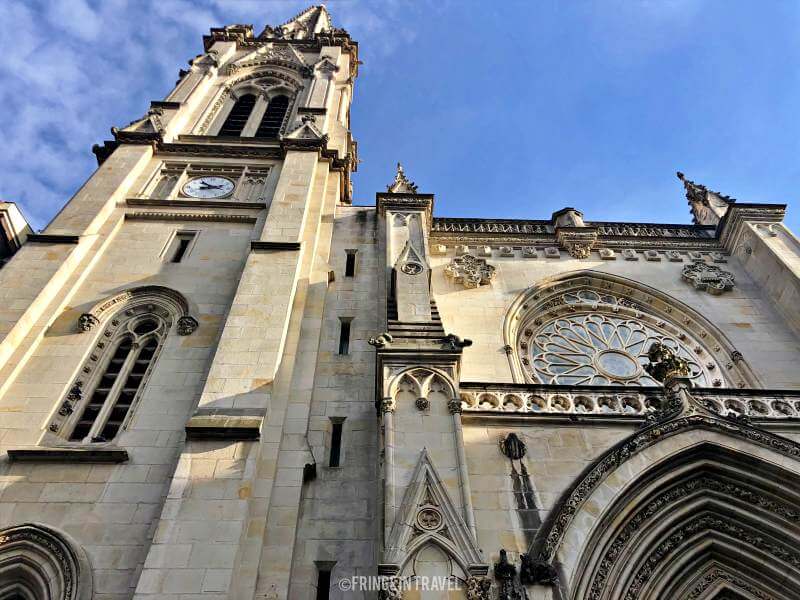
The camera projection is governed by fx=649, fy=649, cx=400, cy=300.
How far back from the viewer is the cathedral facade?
28.2 feet

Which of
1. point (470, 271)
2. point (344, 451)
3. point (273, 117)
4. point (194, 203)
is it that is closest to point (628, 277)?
point (470, 271)

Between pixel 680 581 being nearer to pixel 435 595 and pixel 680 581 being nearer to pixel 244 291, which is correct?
pixel 435 595

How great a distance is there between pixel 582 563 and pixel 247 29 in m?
30.3

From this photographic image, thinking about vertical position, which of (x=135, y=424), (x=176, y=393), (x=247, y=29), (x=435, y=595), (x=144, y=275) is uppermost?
(x=247, y=29)

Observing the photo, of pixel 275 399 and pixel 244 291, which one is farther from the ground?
pixel 244 291

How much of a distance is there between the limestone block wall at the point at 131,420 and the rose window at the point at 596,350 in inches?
287

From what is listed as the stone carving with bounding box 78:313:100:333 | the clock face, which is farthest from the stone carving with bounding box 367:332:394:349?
the clock face

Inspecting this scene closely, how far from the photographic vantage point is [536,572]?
26.0 feet

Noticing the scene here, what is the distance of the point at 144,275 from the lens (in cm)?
1454

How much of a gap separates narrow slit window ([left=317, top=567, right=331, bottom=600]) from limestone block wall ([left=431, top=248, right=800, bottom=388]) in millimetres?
5376

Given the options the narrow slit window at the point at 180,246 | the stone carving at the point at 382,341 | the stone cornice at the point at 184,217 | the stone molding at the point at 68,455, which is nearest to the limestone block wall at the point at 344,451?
the stone carving at the point at 382,341

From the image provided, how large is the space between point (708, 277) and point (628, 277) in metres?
1.97

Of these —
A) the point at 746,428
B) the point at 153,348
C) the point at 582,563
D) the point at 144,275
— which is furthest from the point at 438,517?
the point at 144,275

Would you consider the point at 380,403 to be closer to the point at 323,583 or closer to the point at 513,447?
the point at 513,447
